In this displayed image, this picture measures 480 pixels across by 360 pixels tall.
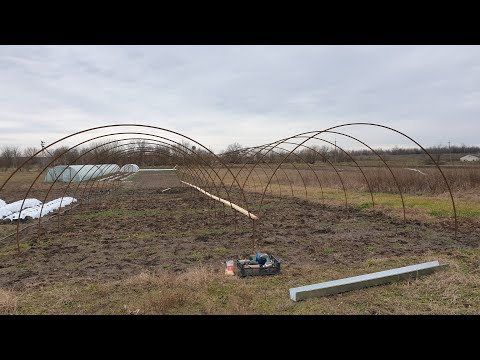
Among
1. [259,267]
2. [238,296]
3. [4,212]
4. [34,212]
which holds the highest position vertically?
[4,212]

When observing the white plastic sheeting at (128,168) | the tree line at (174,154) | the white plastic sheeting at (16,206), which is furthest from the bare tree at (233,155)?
the white plastic sheeting at (128,168)

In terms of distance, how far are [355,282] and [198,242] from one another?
452 cm

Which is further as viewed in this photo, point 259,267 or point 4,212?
point 4,212

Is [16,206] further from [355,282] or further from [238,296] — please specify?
[355,282]

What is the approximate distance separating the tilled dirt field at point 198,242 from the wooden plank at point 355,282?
129cm

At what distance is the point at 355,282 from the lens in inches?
202

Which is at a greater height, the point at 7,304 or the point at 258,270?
the point at 7,304

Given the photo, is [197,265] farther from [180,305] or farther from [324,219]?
[324,219]

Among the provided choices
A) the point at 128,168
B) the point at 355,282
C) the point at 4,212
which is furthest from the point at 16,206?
the point at 128,168

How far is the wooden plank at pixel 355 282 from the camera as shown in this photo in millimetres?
4887

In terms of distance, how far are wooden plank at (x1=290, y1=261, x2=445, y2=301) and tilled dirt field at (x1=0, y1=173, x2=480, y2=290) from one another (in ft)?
4.24

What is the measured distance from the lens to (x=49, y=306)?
4895 mm

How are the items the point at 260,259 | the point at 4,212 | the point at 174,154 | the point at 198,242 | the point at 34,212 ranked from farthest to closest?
the point at 174,154, the point at 34,212, the point at 4,212, the point at 198,242, the point at 260,259
